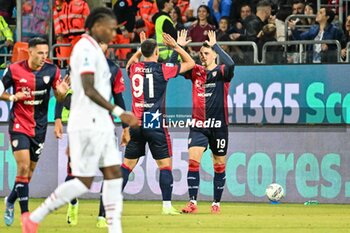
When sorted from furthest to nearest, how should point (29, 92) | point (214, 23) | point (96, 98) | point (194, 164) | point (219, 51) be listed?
point (214, 23)
point (194, 164)
point (219, 51)
point (29, 92)
point (96, 98)

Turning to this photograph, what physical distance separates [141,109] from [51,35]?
6.66 meters

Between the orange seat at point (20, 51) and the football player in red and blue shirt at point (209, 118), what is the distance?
511 centimetres

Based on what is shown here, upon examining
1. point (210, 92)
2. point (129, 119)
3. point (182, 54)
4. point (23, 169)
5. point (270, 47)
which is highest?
point (182, 54)

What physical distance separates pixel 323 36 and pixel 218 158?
4.44 m

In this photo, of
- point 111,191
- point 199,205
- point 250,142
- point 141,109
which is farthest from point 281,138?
point 111,191

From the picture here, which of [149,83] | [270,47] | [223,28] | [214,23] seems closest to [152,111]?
[149,83]

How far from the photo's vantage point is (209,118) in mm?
18719

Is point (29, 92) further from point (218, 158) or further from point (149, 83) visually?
point (218, 158)

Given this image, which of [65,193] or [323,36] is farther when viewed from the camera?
[323,36]

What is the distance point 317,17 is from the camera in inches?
875

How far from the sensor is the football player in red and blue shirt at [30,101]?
15727mm

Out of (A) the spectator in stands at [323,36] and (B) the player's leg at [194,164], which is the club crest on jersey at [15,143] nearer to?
(B) the player's leg at [194,164]

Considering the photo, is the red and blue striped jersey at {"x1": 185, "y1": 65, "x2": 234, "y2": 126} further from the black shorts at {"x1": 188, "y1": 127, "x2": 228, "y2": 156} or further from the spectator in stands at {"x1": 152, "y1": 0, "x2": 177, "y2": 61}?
the spectator in stands at {"x1": 152, "y1": 0, "x2": 177, "y2": 61}

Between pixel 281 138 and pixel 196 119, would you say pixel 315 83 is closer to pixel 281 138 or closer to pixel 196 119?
pixel 281 138
